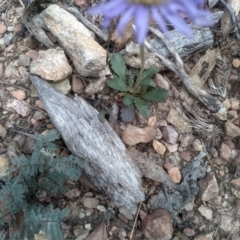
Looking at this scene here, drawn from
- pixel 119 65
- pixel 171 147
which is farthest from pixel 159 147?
pixel 119 65

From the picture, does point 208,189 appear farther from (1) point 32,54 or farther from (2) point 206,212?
(1) point 32,54

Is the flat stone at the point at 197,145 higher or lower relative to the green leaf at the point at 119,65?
lower

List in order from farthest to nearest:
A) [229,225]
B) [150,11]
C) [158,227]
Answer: [229,225]
[158,227]
[150,11]

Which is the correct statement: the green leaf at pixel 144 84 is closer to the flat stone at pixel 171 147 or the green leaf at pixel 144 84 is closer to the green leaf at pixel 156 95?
the green leaf at pixel 156 95

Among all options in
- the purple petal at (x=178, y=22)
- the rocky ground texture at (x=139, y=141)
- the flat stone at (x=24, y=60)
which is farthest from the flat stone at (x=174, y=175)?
the purple petal at (x=178, y=22)

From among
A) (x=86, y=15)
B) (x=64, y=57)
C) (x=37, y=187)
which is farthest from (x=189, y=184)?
(x=86, y=15)

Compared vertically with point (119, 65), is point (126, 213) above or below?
below

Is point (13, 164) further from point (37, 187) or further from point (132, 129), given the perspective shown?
point (132, 129)
